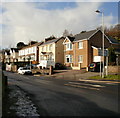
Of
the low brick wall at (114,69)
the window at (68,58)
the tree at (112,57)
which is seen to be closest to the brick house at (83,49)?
the window at (68,58)

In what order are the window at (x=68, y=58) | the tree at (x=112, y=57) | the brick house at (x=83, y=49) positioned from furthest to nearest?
the window at (x=68, y=58)
the brick house at (x=83, y=49)
the tree at (x=112, y=57)

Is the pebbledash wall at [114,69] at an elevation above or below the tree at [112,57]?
below

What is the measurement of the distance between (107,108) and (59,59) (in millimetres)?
40553

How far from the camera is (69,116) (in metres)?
6.35

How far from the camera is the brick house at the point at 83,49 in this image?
122 ft

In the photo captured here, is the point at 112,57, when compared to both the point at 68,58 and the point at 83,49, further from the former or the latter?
the point at 68,58

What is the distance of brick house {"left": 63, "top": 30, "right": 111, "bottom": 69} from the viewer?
37250 millimetres

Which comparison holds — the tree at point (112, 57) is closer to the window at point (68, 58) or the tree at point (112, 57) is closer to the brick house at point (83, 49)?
the brick house at point (83, 49)

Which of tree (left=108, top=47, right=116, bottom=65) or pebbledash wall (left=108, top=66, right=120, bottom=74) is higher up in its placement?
tree (left=108, top=47, right=116, bottom=65)

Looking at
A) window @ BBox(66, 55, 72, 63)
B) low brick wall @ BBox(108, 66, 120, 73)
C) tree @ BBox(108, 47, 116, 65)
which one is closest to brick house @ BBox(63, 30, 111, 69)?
window @ BBox(66, 55, 72, 63)

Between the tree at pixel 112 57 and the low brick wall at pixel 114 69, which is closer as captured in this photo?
the low brick wall at pixel 114 69

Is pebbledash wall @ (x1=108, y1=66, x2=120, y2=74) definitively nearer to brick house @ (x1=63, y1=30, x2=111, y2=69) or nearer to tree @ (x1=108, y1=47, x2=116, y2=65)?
tree @ (x1=108, y1=47, x2=116, y2=65)

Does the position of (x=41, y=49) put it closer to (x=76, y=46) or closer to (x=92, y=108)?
(x=76, y=46)

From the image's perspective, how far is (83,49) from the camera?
3825cm
